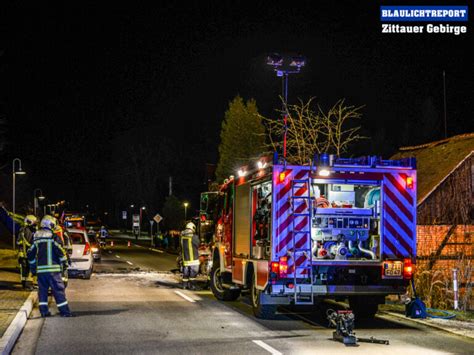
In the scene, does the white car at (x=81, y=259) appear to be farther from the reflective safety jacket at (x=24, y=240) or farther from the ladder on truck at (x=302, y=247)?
the ladder on truck at (x=302, y=247)

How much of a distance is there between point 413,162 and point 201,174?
75345mm

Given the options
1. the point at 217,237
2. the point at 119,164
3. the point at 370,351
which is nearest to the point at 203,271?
the point at 217,237

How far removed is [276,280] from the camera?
11484mm

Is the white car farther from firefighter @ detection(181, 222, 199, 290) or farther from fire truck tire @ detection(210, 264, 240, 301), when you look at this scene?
fire truck tire @ detection(210, 264, 240, 301)

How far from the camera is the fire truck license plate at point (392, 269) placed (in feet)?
38.5

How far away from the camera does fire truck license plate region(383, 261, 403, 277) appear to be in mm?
11727

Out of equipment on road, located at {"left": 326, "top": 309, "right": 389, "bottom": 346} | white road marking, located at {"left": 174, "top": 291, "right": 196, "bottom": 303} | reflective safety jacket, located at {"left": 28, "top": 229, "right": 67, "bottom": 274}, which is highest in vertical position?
reflective safety jacket, located at {"left": 28, "top": 229, "right": 67, "bottom": 274}

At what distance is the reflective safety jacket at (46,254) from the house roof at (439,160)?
10.1 meters

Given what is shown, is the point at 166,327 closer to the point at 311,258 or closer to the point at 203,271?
the point at 311,258

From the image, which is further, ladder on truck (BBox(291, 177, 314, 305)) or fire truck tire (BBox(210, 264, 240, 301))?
fire truck tire (BBox(210, 264, 240, 301))

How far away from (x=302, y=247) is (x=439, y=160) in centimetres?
1022

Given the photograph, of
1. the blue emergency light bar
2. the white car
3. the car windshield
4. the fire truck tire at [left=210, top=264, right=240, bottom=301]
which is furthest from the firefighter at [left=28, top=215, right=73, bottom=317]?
the car windshield

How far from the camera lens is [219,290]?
1566 centimetres

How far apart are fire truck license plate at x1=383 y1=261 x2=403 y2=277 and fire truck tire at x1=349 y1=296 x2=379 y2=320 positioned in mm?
900
